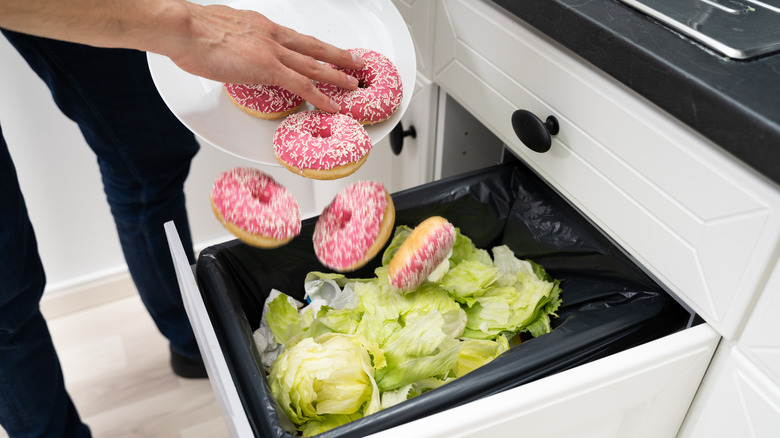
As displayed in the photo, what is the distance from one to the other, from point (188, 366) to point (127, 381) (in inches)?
5.4

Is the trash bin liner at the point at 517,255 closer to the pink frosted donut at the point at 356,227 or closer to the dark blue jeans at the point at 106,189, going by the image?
the pink frosted donut at the point at 356,227

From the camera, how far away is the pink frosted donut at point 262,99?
0.72 m

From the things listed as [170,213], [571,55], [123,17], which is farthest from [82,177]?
[571,55]

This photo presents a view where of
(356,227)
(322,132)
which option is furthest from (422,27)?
(356,227)

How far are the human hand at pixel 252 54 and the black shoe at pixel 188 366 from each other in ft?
2.42

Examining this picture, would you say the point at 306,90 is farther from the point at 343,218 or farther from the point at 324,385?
the point at 324,385

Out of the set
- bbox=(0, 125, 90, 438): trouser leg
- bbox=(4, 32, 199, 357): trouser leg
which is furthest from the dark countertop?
bbox=(0, 125, 90, 438): trouser leg

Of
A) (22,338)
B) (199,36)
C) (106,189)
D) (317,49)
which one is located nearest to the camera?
(199,36)

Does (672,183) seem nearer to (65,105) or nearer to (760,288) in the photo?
(760,288)

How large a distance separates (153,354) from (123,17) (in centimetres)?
91

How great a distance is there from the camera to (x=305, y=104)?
2.57 ft

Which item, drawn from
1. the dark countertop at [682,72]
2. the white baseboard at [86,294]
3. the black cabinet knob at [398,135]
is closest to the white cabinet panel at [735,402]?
the dark countertop at [682,72]

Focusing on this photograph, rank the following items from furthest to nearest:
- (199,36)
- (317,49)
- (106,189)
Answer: (106,189)
(317,49)
(199,36)

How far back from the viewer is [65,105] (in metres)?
0.87
